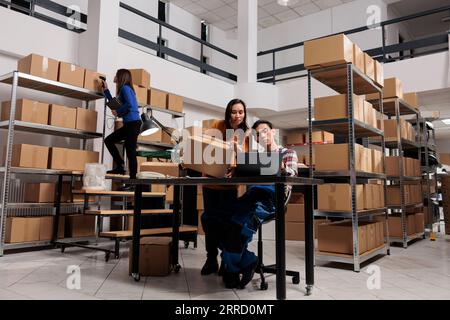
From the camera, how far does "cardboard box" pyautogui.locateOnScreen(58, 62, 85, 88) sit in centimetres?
396

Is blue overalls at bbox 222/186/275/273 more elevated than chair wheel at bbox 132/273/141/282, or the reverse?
blue overalls at bbox 222/186/275/273

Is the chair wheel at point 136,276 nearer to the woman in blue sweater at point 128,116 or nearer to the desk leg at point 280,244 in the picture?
the desk leg at point 280,244

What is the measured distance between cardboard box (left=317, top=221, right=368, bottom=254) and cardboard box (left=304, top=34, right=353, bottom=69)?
1.42 metres

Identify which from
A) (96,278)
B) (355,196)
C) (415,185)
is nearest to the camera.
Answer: (96,278)

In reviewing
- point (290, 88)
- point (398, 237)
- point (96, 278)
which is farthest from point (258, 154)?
point (290, 88)

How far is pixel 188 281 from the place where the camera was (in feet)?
8.05

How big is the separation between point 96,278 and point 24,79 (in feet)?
7.79

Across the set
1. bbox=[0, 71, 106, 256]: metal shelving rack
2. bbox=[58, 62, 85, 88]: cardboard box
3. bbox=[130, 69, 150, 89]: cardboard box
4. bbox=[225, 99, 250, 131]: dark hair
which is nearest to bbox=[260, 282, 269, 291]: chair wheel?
bbox=[225, 99, 250, 131]: dark hair

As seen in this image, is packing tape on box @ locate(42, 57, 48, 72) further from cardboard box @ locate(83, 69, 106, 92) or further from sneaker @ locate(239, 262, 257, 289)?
sneaker @ locate(239, 262, 257, 289)

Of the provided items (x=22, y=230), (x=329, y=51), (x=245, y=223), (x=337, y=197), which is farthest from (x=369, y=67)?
(x=22, y=230)

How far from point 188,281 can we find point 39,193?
218 centimetres

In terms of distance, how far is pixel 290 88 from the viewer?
7.05 m

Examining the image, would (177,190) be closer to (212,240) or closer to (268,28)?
(212,240)

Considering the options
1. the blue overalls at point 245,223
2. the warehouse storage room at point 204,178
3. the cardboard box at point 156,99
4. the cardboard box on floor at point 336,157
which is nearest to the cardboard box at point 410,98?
the warehouse storage room at point 204,178
